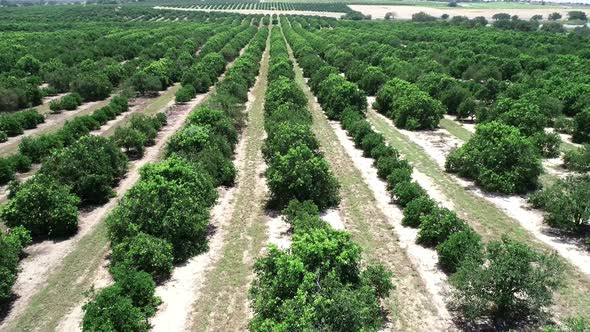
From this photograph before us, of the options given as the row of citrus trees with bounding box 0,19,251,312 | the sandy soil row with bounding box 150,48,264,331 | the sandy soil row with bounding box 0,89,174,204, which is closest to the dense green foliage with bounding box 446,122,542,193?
the sandy soil row with bounding box 150,48,264,331

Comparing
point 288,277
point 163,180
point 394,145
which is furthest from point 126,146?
point 288,277

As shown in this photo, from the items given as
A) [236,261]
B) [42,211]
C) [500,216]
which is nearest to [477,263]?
[500,216]

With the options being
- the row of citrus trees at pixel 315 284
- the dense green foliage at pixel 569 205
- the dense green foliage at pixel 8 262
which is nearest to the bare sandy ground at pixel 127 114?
the dense green foliage at pixel 8 262

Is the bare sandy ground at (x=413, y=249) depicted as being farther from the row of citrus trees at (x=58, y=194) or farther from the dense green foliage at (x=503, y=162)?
the row of citrus trees at (x=58, y=194)

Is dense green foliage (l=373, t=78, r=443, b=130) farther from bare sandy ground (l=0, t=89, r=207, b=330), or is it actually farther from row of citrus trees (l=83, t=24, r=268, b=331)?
bare sandy ground (l=0, t=89, r=207, b=330)

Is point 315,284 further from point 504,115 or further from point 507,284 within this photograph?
point 504,115
